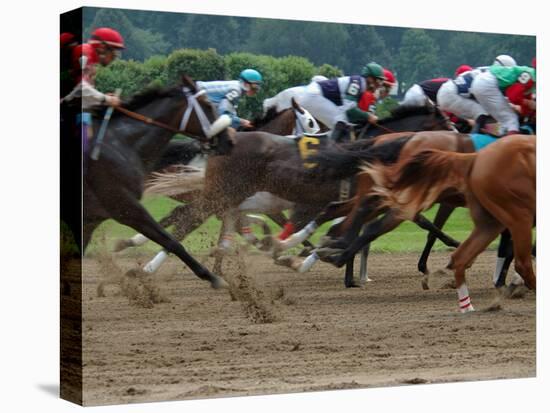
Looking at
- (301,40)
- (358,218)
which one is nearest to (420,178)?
(358,218)

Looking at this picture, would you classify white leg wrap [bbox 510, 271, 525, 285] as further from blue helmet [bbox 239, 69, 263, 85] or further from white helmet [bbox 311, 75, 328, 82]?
blue helmet [bbox 239, 69, 263, 85]

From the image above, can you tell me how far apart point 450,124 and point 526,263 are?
4.31 ft

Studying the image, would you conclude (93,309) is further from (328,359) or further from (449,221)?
(449,221)

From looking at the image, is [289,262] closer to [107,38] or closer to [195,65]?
[195,65]

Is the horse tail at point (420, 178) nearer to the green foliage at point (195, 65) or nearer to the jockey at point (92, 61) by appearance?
the green foliage at point (195, 65)

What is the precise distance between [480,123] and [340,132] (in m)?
1.27

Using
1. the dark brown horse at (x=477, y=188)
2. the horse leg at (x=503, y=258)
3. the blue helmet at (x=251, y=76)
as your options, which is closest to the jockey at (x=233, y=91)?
the blue helmet at (x=251, y=76)

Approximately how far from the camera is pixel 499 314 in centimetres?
1052

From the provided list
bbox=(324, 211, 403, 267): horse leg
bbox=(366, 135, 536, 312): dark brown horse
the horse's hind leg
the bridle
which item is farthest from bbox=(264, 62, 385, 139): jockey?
the horse's hind leg

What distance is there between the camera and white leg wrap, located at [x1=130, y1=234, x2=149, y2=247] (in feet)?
29.9

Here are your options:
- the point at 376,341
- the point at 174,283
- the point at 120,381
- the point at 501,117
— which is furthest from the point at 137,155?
the point at 501,117

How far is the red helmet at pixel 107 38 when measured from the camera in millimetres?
8750

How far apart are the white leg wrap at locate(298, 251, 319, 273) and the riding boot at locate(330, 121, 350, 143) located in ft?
2.98

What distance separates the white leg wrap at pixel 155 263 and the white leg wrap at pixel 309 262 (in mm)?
1144
